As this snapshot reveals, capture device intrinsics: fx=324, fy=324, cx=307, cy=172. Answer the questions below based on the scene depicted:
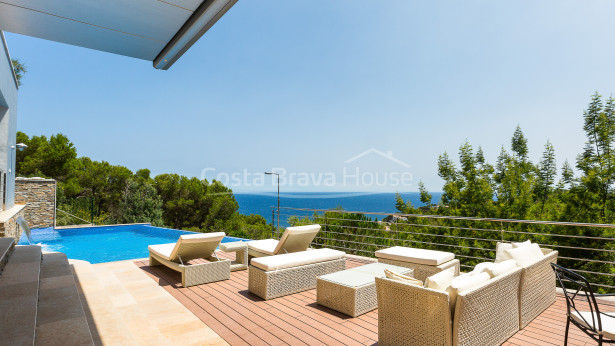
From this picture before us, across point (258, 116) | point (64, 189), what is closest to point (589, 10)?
point (64, 189)

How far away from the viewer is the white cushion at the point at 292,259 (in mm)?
3855

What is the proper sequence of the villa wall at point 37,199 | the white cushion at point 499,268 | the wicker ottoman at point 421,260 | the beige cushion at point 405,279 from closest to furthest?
the beige cushion at point 405,279
the white cushion at point 499,268
the wicker ottoman at point 421,260
the villa wall at point 37,199

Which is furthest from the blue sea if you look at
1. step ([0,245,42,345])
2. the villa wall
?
step ([0,245,42,345])

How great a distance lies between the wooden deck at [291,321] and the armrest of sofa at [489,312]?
21 centimetres

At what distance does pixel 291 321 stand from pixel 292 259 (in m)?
0.97

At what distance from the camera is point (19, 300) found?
245 cm

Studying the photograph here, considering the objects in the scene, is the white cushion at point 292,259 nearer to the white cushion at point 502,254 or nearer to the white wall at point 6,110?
the white cushion at point 502,254

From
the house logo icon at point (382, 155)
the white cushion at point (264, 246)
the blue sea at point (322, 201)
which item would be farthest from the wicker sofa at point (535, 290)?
the blue sea at point (322, 201)

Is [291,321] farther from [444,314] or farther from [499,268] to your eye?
[499,268]

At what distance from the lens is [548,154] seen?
99.1 ft

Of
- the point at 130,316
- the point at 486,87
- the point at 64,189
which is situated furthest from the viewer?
the point at 486,87

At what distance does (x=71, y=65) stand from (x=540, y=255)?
120ft

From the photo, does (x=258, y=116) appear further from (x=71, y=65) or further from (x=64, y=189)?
(x=64, y=189)

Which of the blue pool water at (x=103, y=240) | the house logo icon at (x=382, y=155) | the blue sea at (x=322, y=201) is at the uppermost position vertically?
the house logo icon at (x=382, y=155)
